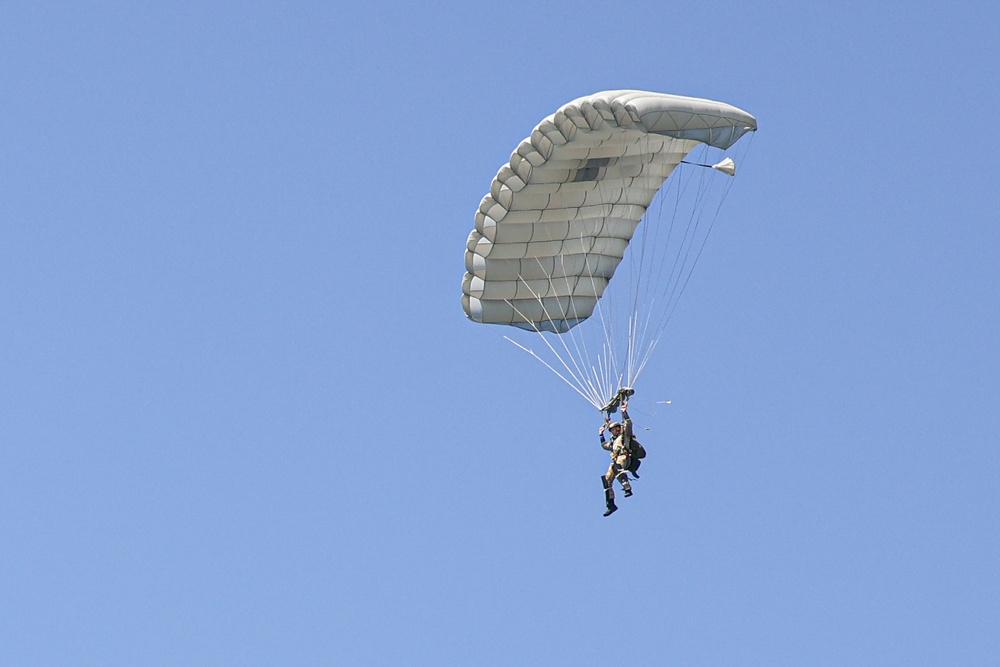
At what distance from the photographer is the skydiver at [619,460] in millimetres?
34312

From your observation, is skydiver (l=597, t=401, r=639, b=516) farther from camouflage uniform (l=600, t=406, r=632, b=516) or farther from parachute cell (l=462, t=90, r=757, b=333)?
parachute cell (l=462, t=90, r=757, b=333)

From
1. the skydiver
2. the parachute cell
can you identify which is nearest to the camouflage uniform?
the skydiver

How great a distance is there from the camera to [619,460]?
34.4 metres

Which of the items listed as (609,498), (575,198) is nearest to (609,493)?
(609,498)

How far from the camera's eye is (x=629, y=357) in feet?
115

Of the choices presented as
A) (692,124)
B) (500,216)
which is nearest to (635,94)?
(692,124)

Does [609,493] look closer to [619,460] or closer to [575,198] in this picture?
[619,460]

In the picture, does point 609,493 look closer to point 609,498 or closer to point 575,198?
point 609,498

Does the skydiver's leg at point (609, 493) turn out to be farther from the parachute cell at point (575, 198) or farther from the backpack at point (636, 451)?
the parachute cell at point (575, 198)

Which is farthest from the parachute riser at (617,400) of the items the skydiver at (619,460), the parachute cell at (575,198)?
the parachute cell at (575,198)

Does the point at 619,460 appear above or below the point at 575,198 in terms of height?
below

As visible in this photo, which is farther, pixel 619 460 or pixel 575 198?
pixel 575 198

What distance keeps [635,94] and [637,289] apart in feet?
10.9

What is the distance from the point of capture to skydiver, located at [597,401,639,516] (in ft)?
113
